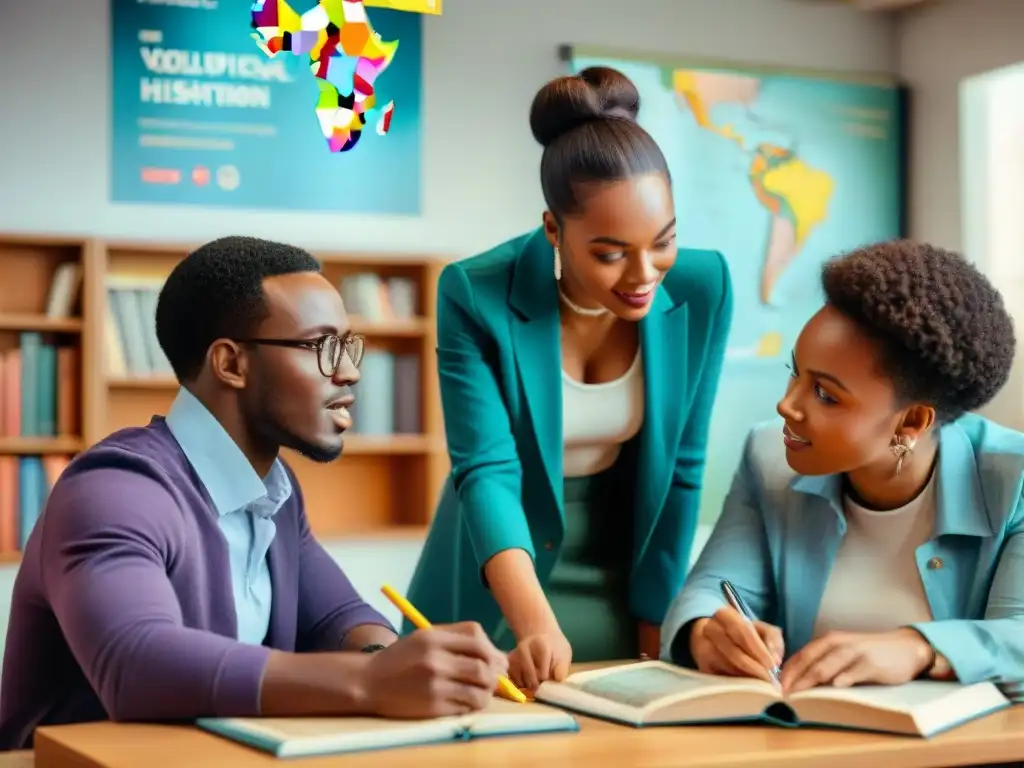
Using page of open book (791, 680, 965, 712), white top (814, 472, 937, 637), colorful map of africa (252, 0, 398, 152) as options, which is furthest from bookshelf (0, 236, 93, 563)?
page of open book (791, 680, 965, 712)

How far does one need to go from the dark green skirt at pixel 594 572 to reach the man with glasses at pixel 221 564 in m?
0.38

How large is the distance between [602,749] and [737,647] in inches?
14.5

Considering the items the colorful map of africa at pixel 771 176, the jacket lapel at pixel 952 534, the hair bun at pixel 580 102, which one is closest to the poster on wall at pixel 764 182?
the colorful map of africa at pixel 771 176

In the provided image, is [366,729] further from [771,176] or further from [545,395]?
[771,176]

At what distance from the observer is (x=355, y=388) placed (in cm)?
490

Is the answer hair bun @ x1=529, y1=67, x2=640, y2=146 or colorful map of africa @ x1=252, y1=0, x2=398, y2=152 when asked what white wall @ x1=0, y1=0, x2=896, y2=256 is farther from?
hair bun @ x1=529, y1=67, x2=640, y2=146

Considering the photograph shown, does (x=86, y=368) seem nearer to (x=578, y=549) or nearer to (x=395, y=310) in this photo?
(x=395, y=310)

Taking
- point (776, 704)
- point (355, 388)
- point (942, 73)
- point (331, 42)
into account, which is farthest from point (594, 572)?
point (942, 73)

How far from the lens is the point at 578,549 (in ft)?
6.99

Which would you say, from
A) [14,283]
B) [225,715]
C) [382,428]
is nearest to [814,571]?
[225,715]

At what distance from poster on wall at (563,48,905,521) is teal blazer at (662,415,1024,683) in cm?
345

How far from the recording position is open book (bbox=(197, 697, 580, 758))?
4.03 ft

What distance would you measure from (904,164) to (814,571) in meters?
4.32

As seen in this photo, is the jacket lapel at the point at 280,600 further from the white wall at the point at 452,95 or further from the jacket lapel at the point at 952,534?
the white wall at the point at 452,95
